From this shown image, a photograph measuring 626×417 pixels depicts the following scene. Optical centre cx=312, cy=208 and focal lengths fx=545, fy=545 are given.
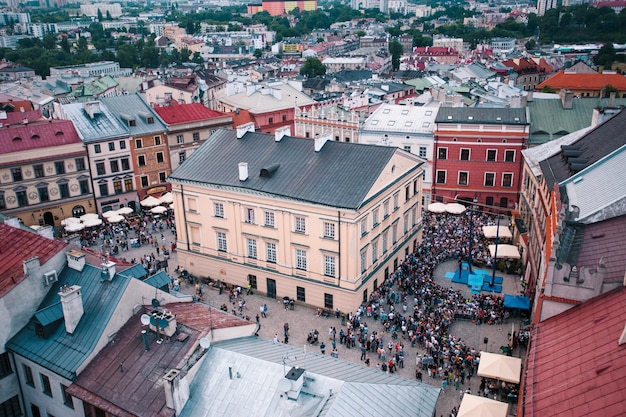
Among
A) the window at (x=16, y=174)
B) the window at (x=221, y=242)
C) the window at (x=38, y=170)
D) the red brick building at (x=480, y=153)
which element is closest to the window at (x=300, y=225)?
the window at (x=221, y=242)

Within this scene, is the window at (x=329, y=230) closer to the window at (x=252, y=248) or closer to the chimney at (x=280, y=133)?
the window at (x=252, y=248)

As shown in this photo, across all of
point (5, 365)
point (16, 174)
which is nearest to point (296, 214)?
point (5, 365)

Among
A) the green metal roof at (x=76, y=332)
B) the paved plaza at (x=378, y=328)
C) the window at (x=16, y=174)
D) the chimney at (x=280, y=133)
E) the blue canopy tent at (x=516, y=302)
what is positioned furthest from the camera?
the window at (x=16, y=174)

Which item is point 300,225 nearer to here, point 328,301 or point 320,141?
point 328,301

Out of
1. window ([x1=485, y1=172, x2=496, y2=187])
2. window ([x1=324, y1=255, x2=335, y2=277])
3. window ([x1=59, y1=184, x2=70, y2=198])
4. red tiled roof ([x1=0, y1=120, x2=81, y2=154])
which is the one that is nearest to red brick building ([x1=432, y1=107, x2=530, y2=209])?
window ([x1=485, y1=172, x2=496, y2=187])

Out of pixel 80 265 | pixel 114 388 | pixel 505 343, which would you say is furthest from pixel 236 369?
pixel 505 343

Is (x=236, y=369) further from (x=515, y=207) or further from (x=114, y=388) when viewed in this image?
(x=515, y=207)

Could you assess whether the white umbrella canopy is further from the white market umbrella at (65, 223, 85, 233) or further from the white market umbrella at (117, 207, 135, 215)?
the white market umbrella at (117, 207, 135, 215)
